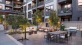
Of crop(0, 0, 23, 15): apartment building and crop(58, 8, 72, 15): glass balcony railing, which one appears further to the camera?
crop(0, 0, 23, 15): apartment building

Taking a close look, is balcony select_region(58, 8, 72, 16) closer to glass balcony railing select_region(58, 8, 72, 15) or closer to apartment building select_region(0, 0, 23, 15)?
glass balcony railing select_region(58, 8, 72, 15)

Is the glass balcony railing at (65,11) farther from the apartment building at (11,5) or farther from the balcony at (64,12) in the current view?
the apartment building at (11,5)

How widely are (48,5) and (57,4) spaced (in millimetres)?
4151

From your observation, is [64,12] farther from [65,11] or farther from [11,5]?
[11,5]

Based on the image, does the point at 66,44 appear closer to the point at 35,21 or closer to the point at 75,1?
the point at 75,1

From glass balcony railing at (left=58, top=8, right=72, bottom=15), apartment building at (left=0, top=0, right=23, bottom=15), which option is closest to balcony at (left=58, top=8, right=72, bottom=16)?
glass balcony railing at (left=58, top=8, right=72, bottom=15)

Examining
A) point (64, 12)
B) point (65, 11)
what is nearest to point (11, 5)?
point (64, 12)

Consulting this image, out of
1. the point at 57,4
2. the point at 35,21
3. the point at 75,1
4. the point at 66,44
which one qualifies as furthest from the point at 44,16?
the point at 66,44

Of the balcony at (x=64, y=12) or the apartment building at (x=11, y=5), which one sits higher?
the apartment building at (x=11, y=5)

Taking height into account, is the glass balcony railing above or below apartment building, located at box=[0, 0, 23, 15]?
below

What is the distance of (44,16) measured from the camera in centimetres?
3728

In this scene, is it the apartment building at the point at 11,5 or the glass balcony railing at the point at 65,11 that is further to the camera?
the apartment building at the point at 11,5

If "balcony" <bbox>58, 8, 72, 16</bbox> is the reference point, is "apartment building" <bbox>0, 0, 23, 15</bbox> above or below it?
above

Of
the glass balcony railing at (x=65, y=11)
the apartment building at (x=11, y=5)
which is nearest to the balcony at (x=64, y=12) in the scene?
the glass balcony railing at (x=65, y=11)
